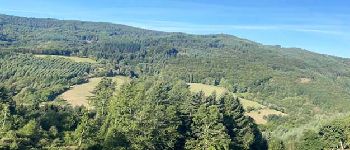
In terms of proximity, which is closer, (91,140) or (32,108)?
(91,140)

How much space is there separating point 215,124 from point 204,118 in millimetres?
2603

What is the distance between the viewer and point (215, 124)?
93.9 meters

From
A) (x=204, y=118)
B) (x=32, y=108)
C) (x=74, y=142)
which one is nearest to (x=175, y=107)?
(x=204, y=118)

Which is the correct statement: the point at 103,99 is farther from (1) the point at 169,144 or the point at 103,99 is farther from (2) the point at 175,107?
(1) the point at 169,144

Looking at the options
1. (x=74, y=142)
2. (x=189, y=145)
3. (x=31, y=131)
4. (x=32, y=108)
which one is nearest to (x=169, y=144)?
(x=189, y=145)

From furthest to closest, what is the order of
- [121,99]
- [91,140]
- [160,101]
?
[160,101] → [121,99] → [91,140]

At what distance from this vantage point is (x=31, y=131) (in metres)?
86.5

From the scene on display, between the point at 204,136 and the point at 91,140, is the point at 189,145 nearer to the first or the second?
the point at 204,136

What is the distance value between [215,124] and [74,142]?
26.0m

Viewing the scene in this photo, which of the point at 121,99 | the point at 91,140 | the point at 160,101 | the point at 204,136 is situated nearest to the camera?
the point at 91,140

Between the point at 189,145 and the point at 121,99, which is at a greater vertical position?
the point at 121,99

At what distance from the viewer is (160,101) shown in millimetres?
108562

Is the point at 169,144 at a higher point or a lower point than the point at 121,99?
lower

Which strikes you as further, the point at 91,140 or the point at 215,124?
the point at 215,124
